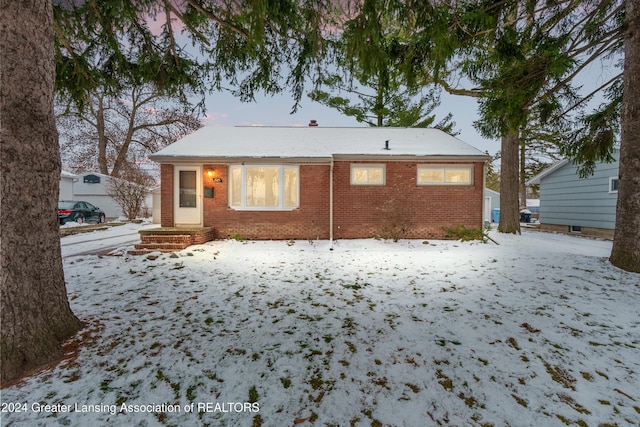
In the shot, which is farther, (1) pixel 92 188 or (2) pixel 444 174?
(1) pixel 92 188

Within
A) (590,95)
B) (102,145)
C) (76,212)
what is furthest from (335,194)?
(102,145)

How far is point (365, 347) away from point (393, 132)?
10866 millimetres

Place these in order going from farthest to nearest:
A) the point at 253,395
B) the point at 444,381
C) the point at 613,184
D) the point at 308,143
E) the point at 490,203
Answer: the point at 490,203
the point at 613,184
the point at 308,143
the point at 444,381
the point at 253,395

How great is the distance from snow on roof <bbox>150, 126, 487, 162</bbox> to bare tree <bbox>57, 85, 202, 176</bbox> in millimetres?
13192

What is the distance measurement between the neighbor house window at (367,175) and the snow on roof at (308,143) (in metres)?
0.51

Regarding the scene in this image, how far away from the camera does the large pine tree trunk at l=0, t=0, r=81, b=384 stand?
2.19m

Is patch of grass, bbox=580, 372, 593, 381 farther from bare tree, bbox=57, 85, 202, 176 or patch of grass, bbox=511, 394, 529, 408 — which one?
bare tree, bbox=57, 85, 202, 176

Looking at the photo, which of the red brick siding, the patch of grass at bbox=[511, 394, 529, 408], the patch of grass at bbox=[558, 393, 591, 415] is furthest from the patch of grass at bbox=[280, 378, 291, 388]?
the red brick siding

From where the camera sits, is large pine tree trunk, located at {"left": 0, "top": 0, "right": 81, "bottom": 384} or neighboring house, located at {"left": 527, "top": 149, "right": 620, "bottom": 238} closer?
large pine tree trunk, located at {"left": 0, "top": 0, "right": 81, "bottom": 384}

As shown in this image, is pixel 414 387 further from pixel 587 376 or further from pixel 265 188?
pixel 265 188

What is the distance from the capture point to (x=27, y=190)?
90.0 inches

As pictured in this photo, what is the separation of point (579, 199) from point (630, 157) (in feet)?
31.6

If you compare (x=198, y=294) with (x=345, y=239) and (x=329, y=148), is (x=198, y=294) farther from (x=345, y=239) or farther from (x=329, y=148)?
(x=329, y=148)

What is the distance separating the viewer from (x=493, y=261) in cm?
607
